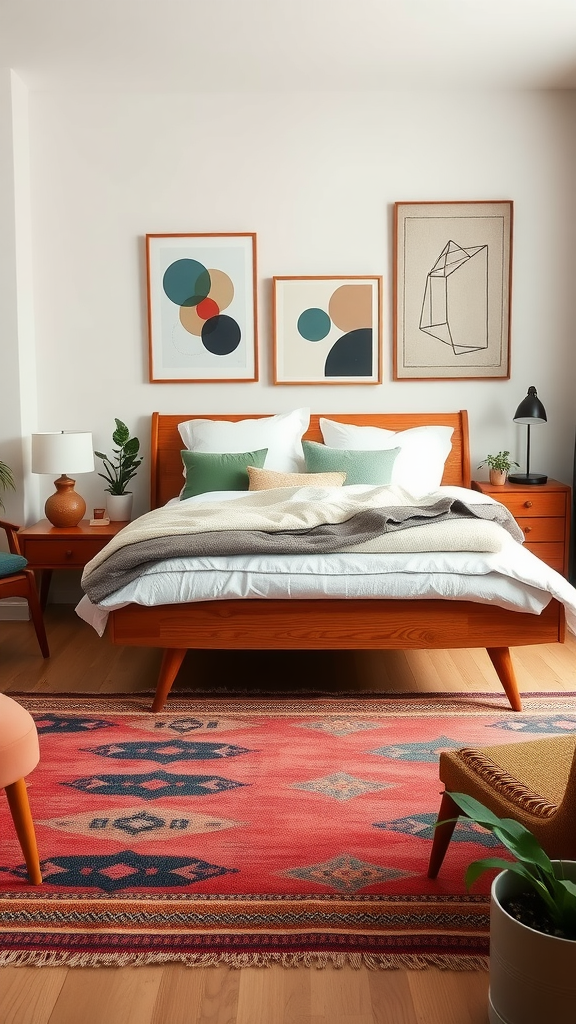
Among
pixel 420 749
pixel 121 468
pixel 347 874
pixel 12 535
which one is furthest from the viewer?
pixel 121 468

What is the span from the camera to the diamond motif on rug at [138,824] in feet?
7.98

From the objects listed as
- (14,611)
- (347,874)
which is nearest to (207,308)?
(14,611)

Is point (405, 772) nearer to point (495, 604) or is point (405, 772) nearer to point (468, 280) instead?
point (495, 604)

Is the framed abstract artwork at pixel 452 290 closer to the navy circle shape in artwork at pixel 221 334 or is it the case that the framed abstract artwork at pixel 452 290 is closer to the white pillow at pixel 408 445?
the white pillow at pixel 408 445

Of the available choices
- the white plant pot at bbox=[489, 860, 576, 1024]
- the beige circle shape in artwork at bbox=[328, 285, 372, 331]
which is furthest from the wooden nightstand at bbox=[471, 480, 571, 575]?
the white plant pot at bbox=[489, 860, 576, 1024]

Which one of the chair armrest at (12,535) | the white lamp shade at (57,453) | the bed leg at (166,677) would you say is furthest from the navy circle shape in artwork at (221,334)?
the bed leg at (166,677)

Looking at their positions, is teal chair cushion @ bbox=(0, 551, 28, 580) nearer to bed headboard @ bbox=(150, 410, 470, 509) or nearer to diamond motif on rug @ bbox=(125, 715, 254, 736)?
diamond motif on rug @ bbox=(125, 715, 254, 736)

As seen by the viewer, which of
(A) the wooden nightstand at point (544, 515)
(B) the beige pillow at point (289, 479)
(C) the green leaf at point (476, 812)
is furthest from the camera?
(A) the wooden nightstand at point (544, 515)

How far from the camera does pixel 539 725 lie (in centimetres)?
322

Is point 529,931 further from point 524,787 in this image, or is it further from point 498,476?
point 498,476

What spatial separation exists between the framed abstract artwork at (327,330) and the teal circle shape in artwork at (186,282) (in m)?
0.40

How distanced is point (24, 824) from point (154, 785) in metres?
0.64

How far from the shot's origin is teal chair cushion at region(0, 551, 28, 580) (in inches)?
154

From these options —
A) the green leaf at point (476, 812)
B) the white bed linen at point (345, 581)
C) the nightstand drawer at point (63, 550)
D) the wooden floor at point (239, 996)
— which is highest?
the white bed linen at point (345, 581)
